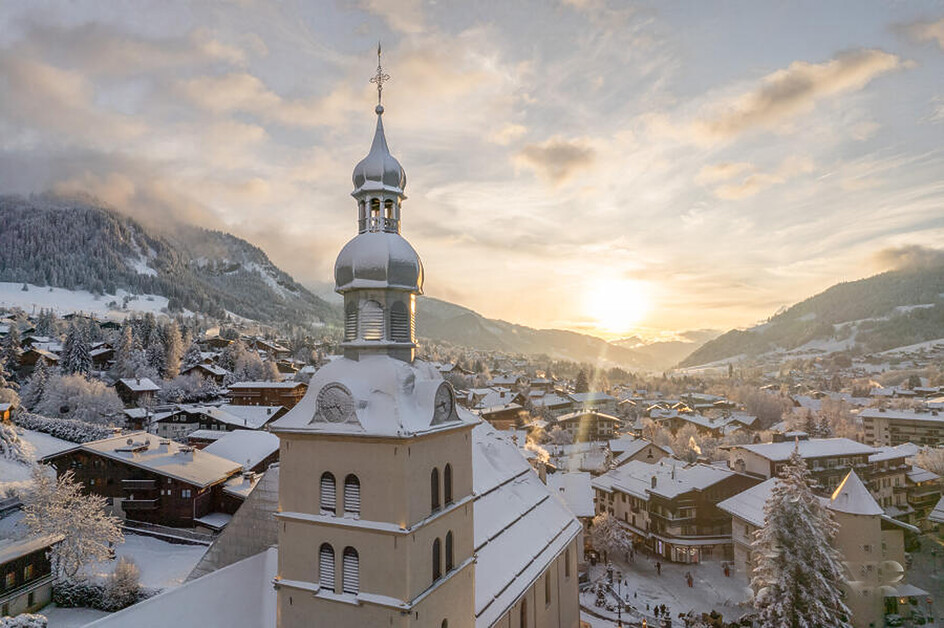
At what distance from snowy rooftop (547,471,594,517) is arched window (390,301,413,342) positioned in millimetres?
36490

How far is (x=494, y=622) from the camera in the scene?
1728 centimetres

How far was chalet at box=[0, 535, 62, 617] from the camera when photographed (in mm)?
31344

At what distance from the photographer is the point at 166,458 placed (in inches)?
1813

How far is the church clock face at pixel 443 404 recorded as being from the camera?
46.1ft

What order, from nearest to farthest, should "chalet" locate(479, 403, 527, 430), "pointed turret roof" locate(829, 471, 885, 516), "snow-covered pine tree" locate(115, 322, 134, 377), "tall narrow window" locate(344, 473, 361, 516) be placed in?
"tall narrow window" locate(344, 473, 361, 516)
"pointed turret roof" locate(829, 471, 885, 516)
"snow-covered pine tree" locate(115, 322, 134, 377)
"chalet" locate(479, 403, 527, 430)

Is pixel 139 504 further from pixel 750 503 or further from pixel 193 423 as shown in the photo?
pixel 750 503

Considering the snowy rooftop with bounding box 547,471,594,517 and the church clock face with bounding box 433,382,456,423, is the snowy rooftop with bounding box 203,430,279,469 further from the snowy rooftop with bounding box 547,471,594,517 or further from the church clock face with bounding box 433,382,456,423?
the church clock face with bounding box 433,382,456,423

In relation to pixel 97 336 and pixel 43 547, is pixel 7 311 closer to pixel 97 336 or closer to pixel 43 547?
pixel 97 336

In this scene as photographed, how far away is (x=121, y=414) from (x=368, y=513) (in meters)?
78.5

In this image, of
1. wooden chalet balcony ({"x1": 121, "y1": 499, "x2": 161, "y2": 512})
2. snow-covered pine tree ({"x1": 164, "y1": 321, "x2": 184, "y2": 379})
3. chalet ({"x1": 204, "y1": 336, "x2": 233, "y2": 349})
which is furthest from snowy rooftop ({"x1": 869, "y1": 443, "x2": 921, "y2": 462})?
chalet ({"x1": 204, "y1": 336, "x2": 233, "y2": 349})

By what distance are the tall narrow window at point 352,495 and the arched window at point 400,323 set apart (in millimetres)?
3713

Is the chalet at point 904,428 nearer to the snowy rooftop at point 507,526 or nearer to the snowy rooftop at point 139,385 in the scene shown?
the snowy rooftop at point 507,526

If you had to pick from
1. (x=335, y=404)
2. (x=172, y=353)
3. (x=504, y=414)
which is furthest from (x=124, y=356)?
(x=335, y=404)

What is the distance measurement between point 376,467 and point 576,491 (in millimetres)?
43331
